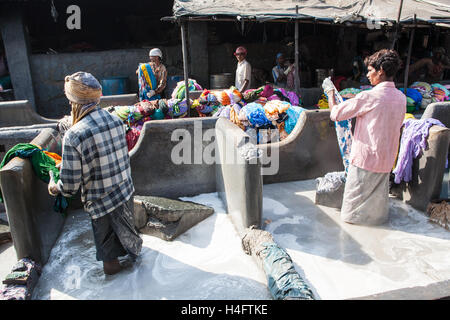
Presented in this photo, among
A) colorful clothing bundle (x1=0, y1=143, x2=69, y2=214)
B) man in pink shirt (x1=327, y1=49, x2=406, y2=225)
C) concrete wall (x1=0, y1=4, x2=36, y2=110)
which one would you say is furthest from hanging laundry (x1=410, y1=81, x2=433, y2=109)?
concrete wall (x1=0, y1=4, x2=36, y2=110)

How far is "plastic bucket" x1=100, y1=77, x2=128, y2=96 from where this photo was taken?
1012 cm

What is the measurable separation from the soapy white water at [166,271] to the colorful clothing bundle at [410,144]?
7.00ft

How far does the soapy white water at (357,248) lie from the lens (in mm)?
2988

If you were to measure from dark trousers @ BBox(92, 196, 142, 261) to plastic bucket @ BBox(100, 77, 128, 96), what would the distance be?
7.71 m

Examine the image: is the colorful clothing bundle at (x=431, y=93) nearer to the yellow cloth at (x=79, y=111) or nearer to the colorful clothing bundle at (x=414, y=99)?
the colorful clothing bundle at (x=414, y=99)

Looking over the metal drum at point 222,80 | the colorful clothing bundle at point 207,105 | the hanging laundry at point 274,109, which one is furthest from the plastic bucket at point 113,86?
the hanging laundry at point 274,109

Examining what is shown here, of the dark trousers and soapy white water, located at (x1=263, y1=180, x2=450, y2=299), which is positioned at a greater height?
the dark trousers

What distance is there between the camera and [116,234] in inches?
123

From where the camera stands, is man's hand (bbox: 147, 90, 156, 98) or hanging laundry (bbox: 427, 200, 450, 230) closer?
hanging laundry (bbox: 427, 200, 450, 230)

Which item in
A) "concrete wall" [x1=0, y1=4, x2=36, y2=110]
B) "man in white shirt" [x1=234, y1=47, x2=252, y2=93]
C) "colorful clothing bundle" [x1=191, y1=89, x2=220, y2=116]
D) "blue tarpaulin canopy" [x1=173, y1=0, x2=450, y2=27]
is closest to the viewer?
"colorful clothing bundle" [x1=191, y1=89, x2=220, y2=116]

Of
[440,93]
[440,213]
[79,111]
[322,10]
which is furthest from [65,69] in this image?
[440,213]

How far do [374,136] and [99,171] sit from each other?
2.63m

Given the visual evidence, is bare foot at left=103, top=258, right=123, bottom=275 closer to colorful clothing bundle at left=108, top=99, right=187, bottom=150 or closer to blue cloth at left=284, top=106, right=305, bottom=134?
colorful clothing bundle at left=108, top=99, right=187, bottom=150
